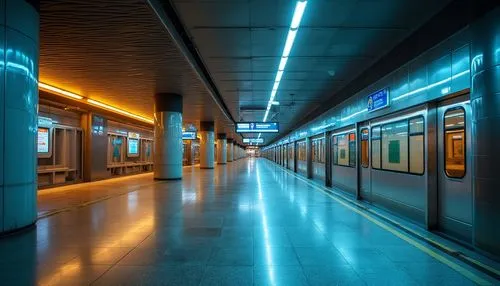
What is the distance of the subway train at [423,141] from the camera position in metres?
5.52

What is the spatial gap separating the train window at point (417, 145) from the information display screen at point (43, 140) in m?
12.7

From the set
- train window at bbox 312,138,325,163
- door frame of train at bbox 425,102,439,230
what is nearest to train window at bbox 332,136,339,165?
train window at bbox 312,138,325,163

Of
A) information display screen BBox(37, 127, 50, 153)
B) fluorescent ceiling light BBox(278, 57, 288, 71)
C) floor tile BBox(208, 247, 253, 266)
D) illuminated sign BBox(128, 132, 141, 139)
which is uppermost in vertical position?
fluorescent ceiling light BBox(278, 57, 288, 71)

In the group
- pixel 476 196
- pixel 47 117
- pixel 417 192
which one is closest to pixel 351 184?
pixel 417 192

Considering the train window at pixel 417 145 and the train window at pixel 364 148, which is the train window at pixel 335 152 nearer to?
the train window at pixel 364 148

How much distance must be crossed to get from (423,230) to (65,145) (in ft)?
46.6

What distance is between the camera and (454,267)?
4.20 metres

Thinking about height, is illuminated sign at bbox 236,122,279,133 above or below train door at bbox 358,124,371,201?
above

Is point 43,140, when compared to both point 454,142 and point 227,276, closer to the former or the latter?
point 227,276

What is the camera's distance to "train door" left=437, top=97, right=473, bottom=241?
216 inches

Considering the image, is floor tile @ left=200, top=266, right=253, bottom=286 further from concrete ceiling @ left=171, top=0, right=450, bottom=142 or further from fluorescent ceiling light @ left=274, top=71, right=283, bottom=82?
fluorescent ceiling light @ left=274, top=71, right=283, bottom=82

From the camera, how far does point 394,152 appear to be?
325 inches

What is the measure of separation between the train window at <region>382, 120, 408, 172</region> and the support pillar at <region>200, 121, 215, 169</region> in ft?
66.9

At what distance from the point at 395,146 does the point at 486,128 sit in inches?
142
